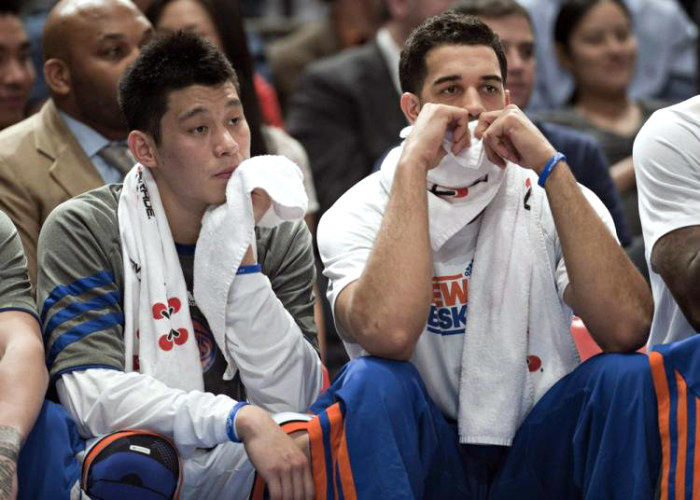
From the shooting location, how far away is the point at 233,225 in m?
2.78

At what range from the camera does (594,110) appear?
16.2 ft

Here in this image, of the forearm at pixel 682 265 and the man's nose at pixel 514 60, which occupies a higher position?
the man's nose at pixel 514 60

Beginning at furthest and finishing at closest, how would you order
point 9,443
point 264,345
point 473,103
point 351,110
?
point 351,110, point 473,103, point 264,345, point 9,443

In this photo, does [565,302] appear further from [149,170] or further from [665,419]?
[149,170]

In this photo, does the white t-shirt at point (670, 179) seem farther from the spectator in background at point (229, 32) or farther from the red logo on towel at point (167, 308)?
the spectator in background at point (229, 32)

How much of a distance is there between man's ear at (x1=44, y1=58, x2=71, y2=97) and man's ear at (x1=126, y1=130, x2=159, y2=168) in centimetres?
74

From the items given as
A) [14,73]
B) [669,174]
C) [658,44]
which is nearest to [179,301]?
[669,174]

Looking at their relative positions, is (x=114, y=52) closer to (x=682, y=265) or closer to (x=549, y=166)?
(x=549, y=166)

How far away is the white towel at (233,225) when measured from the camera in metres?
2.78

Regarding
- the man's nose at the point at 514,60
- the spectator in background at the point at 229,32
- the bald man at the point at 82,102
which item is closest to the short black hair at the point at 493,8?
the man's nose at the point at 514,60

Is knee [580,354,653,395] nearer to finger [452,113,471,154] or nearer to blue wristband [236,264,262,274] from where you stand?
finger [452,113,471,154]

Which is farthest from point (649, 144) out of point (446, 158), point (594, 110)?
point (594, 110)

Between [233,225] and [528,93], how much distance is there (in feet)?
5.89

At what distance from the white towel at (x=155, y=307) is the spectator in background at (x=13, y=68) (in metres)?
1.37
